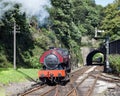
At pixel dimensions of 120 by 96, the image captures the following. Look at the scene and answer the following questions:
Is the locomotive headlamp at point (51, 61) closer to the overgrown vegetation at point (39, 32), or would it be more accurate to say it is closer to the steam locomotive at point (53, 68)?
the steam locomotive at point (53, 68)

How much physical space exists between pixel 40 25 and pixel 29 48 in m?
8.08

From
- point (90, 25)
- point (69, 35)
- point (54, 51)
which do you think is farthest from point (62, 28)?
point (90, 25)

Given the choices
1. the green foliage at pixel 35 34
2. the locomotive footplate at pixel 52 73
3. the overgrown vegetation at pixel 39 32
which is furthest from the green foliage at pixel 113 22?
the locomotive footplate at pixel 52 73

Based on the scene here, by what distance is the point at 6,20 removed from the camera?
113 ft

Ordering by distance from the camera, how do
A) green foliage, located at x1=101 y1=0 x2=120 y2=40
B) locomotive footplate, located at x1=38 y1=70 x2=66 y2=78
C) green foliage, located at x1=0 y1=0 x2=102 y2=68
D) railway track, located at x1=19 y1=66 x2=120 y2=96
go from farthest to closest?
green foliage, located at x1=101 y1=0 x2=120 y2=40, green foliage, located at x1=0 y1=0 x2=102 y2=68, locomotive footplate, located at x1=38 y1=70 x2=66 y2=78, railway track, located at x1=19 y1=66 x2=120 y2=96

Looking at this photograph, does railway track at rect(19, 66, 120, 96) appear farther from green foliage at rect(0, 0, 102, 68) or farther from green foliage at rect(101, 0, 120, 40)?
green foliage at rect(101, 0, 120, 40)

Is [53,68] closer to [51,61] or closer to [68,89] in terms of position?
[51,61]

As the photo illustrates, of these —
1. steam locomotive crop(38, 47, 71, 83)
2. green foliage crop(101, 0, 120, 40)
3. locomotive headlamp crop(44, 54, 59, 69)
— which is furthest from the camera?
green foliage crop(101, 0, 120, 40)

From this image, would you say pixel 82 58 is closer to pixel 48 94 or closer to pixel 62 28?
pixel 62 28

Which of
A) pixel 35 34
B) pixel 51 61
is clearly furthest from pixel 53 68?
pixel 35 34

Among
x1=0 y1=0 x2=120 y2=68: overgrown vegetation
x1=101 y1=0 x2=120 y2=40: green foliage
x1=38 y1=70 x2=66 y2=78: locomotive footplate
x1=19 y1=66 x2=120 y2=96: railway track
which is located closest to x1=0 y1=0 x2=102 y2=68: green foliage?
x1=0 y1=0 x2=120 y2=68: overgrown vegetation

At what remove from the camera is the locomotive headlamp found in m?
25.4

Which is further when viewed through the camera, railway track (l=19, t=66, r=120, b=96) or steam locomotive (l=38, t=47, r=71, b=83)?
steam locomotive (l=38, t=47, r=71, b=83)

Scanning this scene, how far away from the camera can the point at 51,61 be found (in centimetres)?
2550
